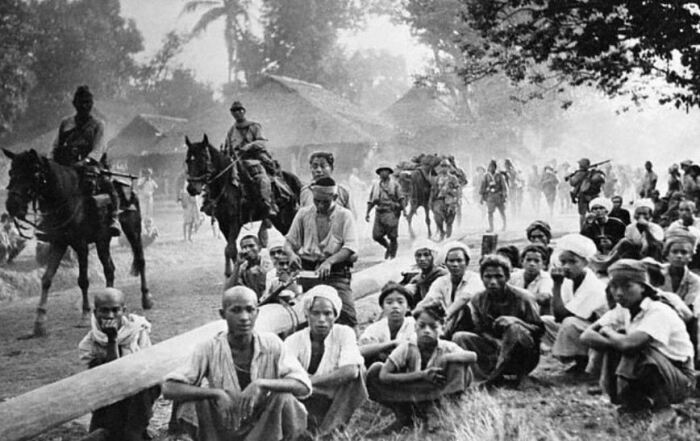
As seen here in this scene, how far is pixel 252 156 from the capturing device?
11.2 m

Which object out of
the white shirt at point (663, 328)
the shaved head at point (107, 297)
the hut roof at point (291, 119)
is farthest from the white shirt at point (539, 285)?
the hut roof at point (291, 119)

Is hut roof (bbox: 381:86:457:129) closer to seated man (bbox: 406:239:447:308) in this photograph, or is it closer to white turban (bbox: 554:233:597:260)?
seated man (bbox: 406:239:447:308)

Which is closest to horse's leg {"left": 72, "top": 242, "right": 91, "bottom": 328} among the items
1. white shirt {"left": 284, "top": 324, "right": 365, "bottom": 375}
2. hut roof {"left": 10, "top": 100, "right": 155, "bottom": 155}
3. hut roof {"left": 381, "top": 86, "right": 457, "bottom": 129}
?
white shirt {"left": 284, "top": 324, "right": 365, "bottom": 375}

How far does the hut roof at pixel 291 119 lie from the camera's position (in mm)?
29000

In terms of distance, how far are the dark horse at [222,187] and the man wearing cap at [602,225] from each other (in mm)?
5067

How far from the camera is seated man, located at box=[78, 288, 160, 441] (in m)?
4.51

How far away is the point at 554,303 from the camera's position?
582 cm

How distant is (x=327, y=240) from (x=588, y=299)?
7.38 feet

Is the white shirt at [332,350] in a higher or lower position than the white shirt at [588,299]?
lower

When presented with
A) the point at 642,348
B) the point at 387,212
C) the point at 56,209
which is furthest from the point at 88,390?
the point at 387,212

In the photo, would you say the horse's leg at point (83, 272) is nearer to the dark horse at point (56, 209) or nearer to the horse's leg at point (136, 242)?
the dark horse at point (56, 209)

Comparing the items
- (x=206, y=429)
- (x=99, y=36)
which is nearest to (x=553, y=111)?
(x=99, y=36)

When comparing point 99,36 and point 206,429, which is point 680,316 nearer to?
point 206,429

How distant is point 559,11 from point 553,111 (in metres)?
34.7
